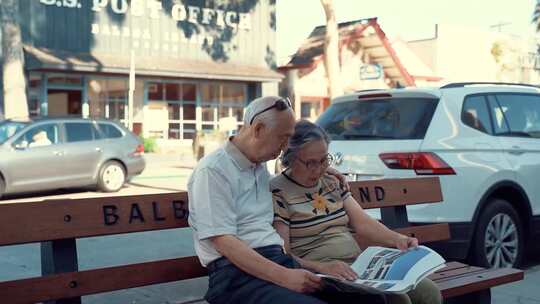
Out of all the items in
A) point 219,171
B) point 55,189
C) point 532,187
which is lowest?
point 55,189

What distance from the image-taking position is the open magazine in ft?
9.99

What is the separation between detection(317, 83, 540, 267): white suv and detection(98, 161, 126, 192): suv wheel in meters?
8.39

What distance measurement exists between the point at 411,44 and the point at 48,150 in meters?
35.3

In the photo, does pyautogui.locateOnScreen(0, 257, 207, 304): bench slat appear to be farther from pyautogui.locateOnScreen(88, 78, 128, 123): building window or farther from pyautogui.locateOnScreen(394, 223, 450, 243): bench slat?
pyautogui.locateOnScreen(88, 78, 128, 123): building window

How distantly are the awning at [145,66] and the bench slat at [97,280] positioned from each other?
18.8 m

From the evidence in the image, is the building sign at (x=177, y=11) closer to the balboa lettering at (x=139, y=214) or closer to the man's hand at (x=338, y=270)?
the balboa lettering at (x=139, y=214)

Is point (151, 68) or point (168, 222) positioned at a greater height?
point (151, 68)

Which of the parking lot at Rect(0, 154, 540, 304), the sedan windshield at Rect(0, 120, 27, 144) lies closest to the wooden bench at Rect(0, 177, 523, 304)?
the parking lot at Rect(0, 154, 540, 304)

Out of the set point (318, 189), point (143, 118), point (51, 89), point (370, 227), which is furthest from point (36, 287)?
point (143, 118)

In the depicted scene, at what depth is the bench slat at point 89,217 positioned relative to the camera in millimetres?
2982

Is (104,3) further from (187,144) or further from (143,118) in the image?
(187,144)

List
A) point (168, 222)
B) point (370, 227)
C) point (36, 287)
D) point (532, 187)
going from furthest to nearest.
Result: point (532, 187), point (370, 227), point (168, 222), point (36, 287)

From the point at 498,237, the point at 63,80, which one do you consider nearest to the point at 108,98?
the point at 63,80

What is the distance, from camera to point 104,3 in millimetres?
23938
